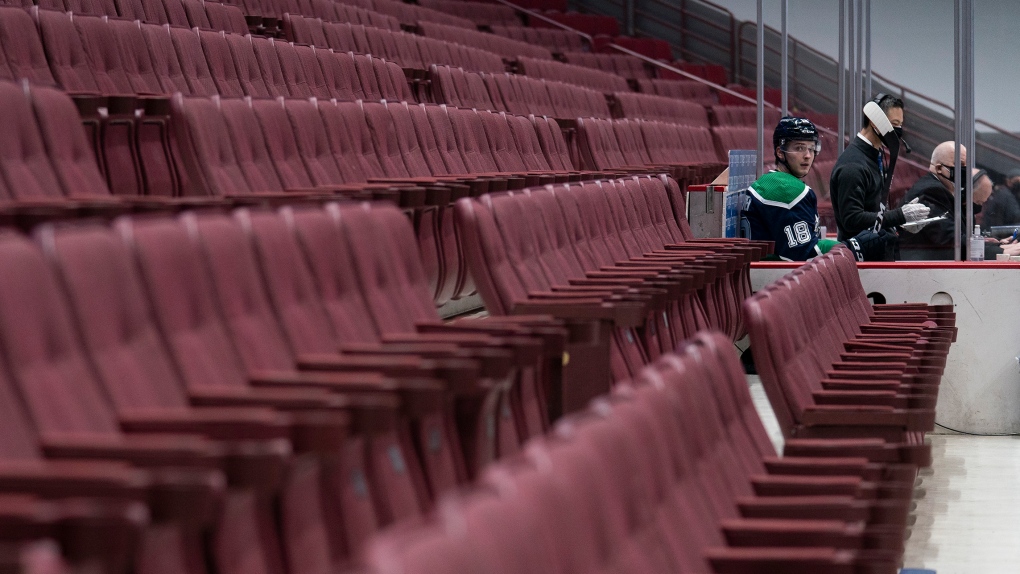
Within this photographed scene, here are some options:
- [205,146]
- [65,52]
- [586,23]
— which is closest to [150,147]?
[205,146]

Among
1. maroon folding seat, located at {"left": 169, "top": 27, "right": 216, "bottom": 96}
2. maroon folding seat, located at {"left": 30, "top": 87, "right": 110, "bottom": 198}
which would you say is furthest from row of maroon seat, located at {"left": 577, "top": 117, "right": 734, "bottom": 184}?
maroon folding seat, located at {"left": 30, "top": 87, "right": 110, "bottom": 198}

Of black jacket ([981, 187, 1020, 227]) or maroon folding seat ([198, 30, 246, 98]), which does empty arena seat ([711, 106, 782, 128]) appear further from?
maroon folding seat ([198, 30, 246, 98])

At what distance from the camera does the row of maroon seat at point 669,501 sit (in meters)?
0.27

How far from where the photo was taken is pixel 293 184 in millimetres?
850

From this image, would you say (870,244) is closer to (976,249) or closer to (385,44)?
(976,249)

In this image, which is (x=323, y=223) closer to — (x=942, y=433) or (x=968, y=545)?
(x=968, y=545)

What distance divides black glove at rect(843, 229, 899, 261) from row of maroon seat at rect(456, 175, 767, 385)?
17cm

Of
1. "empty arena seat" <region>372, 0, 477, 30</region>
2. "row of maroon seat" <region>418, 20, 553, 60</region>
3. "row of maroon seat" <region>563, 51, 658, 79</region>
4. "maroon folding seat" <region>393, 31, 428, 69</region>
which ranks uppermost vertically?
"empty arena seat" <region>372, 0, 477, 30</region>

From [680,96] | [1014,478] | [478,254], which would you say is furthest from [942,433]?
[680,96]

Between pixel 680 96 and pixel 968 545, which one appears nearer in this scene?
pixel 968 545

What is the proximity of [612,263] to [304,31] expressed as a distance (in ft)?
2.40

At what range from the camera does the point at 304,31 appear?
57.9 inches

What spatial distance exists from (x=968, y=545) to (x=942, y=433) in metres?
0.33

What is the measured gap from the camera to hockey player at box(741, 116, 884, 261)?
1103 millimetres
